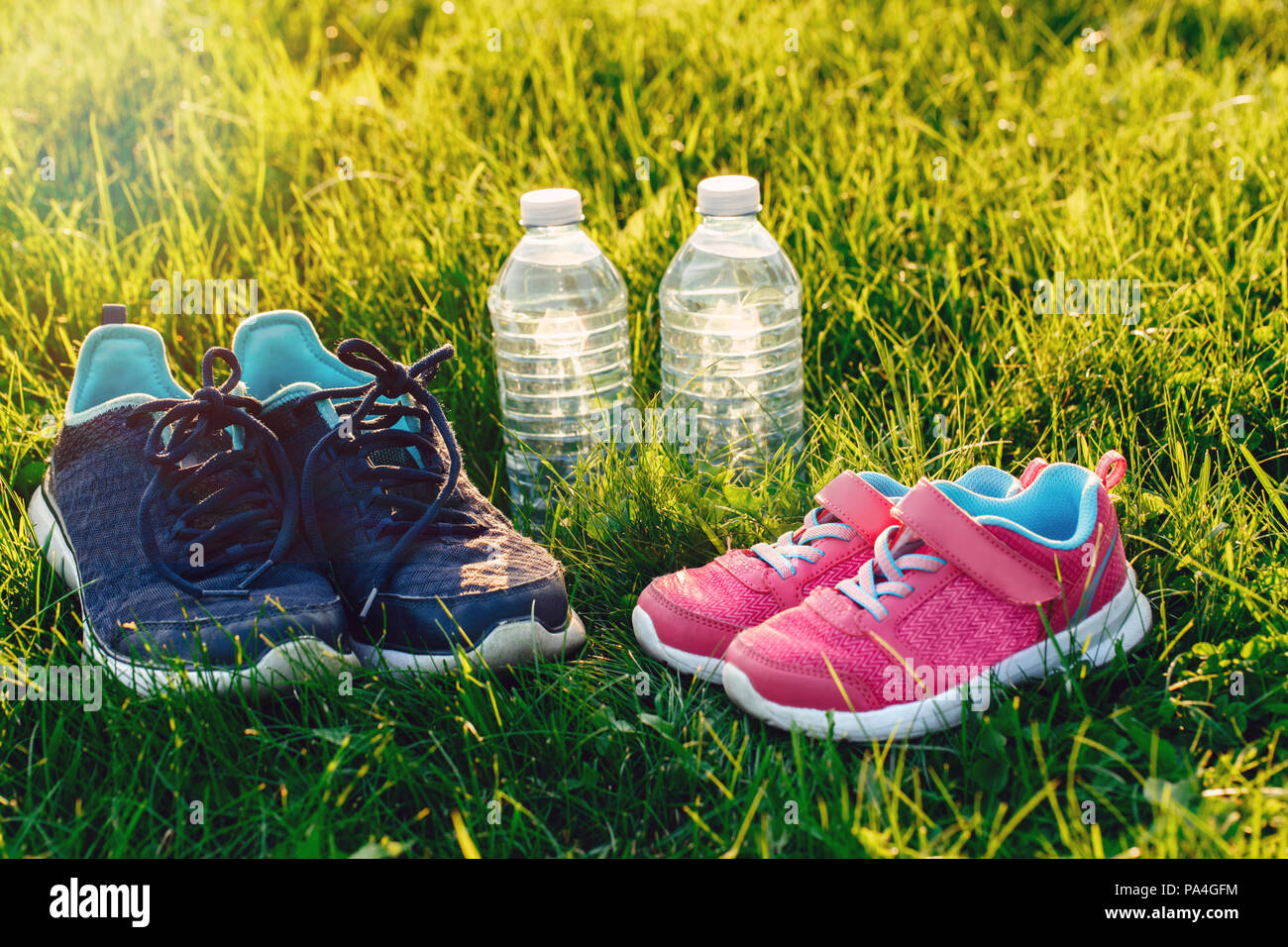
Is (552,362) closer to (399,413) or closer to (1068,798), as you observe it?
(399,413)

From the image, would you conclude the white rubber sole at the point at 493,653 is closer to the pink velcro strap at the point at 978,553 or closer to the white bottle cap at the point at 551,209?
the pink velcro strap at the point at 978,553

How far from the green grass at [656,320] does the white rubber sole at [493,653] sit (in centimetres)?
4

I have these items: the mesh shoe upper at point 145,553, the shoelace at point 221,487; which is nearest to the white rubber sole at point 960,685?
the mesh shoe upper at point 145,553

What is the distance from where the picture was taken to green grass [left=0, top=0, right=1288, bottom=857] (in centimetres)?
191

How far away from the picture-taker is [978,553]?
6.77ft

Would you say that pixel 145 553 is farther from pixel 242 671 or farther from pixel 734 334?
pixel 734 334

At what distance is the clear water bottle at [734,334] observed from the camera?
3105 millimetres

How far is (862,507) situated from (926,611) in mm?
275

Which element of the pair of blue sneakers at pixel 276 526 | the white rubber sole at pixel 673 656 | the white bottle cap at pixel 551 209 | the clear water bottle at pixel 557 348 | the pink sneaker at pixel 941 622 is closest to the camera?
the pink sneaker at pixel 941 622

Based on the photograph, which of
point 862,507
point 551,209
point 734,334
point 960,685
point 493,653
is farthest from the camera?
point 734,334

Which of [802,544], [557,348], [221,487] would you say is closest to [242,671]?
[221,487]

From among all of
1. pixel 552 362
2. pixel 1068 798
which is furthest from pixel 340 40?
pixel 1068 798

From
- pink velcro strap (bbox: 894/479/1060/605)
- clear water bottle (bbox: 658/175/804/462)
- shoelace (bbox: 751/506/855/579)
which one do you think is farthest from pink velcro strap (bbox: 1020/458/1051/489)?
clear water bottle (bbox: 658/175/804/462)

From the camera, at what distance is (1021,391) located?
9.68 feet
